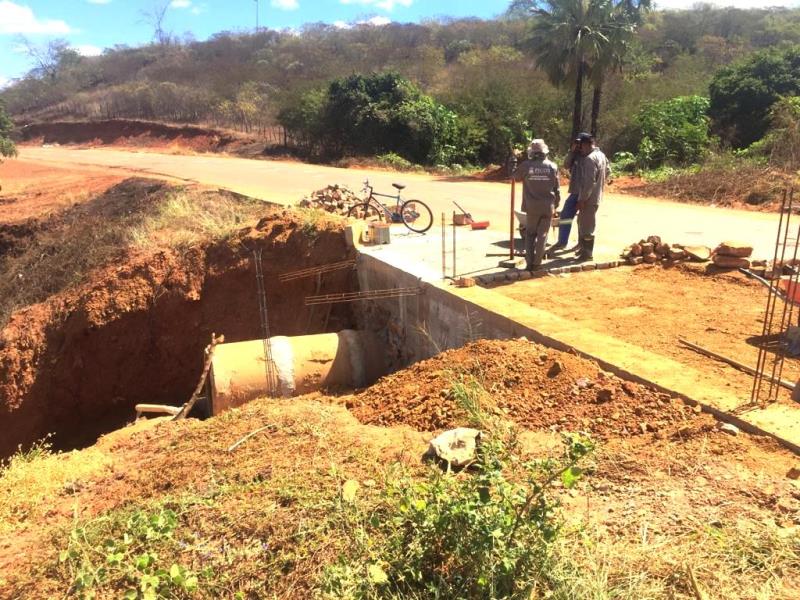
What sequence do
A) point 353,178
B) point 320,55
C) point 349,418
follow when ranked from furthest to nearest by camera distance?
point 320,55
point 353,178
point 349,418

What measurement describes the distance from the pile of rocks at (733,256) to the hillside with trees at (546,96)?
9.11m

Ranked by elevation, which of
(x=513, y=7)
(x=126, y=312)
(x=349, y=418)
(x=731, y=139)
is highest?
(x=513, y=7)

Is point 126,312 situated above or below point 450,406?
below

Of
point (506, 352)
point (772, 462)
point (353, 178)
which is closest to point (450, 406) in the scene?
point (506, 352)

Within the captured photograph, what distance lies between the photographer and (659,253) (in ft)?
27.4

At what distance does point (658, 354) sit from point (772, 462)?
75.3 inches

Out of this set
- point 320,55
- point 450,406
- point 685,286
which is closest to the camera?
point 450,406

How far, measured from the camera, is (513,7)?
2073cm

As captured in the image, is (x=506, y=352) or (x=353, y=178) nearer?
(x=506, y=352)

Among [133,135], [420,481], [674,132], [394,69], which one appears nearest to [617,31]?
[674,132]

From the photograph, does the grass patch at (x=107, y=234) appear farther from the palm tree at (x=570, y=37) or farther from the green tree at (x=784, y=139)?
the green tree at (x=784, y=139)

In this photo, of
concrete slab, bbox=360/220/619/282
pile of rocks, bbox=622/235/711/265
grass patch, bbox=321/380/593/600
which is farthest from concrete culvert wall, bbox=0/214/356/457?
grass patch, bbox=321/380/593/600

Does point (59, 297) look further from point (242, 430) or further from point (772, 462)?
point (772, 462)

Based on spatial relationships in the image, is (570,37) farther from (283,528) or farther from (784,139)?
(283,528)
